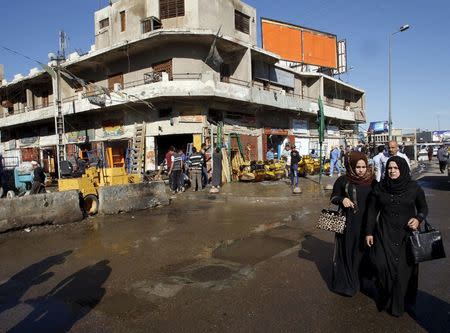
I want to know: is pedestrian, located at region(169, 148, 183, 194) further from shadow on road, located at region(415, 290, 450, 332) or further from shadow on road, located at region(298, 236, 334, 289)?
shadow on road, located at region(415, 290, 450, 332)

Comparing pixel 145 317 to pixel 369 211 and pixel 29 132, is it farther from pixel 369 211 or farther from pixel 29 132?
pixel 29 132

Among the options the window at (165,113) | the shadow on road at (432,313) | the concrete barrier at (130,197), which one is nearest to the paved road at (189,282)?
the shadow on road at (432,313)

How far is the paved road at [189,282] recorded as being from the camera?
355 centimetres

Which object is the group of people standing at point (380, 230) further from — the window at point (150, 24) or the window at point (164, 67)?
the window at point (150, 24)

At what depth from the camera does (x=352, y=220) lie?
3.96 meters

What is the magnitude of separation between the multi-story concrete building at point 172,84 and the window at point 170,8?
0.05 metres

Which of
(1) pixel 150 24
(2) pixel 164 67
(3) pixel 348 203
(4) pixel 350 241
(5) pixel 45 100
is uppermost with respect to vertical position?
(1) pixel 150 24

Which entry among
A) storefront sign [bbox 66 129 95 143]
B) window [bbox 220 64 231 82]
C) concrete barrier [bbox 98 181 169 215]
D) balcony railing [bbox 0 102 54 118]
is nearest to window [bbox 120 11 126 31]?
window [bbox 220 64 231 82]

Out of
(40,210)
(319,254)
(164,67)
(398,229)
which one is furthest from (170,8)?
(398,229)

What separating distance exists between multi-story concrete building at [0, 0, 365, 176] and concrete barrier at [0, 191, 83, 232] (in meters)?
9.90

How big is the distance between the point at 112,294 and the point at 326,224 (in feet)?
8.69

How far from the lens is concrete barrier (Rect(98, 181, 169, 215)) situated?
32.9 ft

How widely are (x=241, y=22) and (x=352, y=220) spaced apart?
68.2ft

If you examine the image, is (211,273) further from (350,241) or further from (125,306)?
(350,241)
